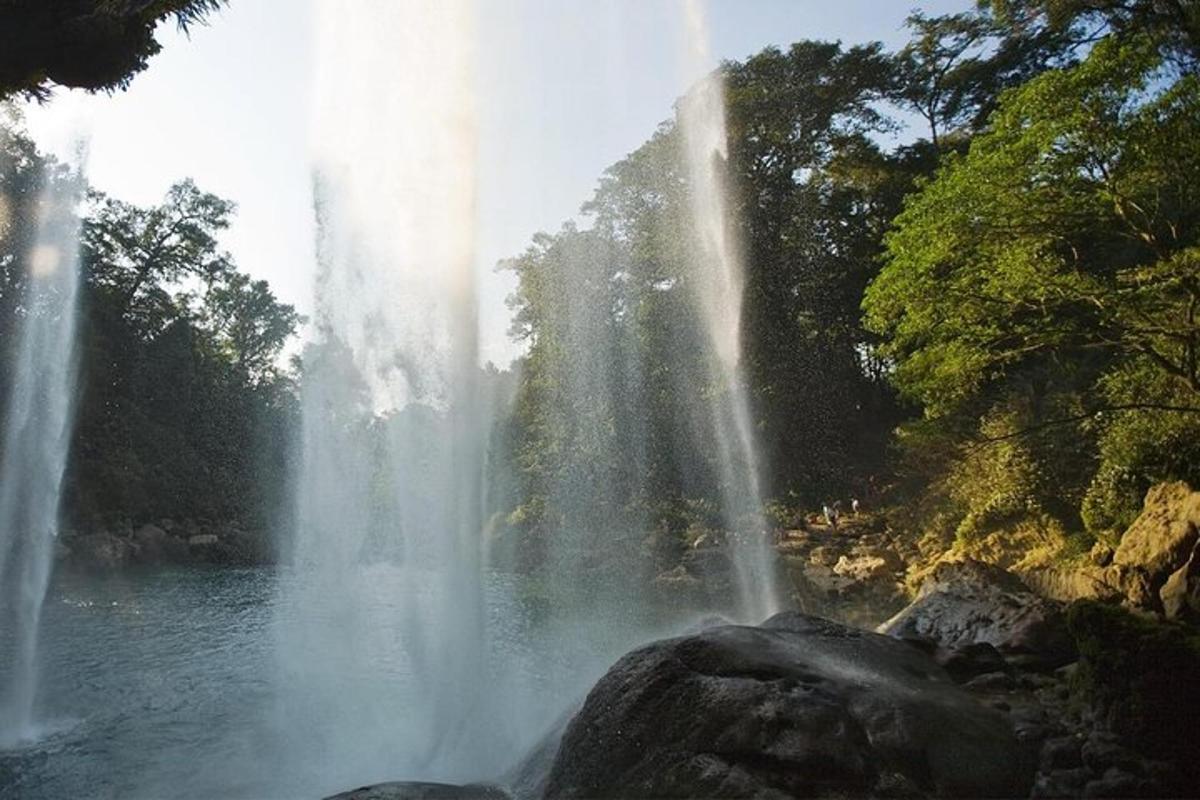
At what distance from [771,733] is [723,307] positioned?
19.3 m

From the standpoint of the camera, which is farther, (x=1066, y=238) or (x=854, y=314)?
(x=854, y=314)

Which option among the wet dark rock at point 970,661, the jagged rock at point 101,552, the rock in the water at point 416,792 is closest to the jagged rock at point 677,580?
the wet dark rock at point 970,661

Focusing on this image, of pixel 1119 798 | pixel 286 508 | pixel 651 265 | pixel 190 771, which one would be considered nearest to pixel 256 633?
pixel 190 771

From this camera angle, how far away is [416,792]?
5129 mm

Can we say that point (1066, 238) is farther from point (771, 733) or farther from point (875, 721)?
point (771, 733)

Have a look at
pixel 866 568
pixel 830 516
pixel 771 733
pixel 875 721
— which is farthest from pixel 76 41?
pixel 830 516

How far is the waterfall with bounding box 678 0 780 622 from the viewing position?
2112 cm

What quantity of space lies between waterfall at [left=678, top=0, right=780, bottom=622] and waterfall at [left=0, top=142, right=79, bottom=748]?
53.5 feet

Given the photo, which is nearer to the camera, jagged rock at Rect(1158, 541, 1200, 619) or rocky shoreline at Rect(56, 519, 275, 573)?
jagged rock at Rect(1158, 541, 1200, 619)

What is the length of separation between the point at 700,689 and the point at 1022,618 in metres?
4.94

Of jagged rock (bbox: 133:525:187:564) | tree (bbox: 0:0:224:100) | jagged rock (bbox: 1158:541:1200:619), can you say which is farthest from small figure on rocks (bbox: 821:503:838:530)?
jagged rock (bbox: 133:525:187:564)

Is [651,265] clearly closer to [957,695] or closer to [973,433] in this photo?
[973,433]

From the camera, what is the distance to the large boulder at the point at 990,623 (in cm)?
686

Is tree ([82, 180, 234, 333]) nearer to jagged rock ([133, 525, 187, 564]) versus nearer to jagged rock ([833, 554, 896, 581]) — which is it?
jagged rock ([133, 525, 187, 564])
